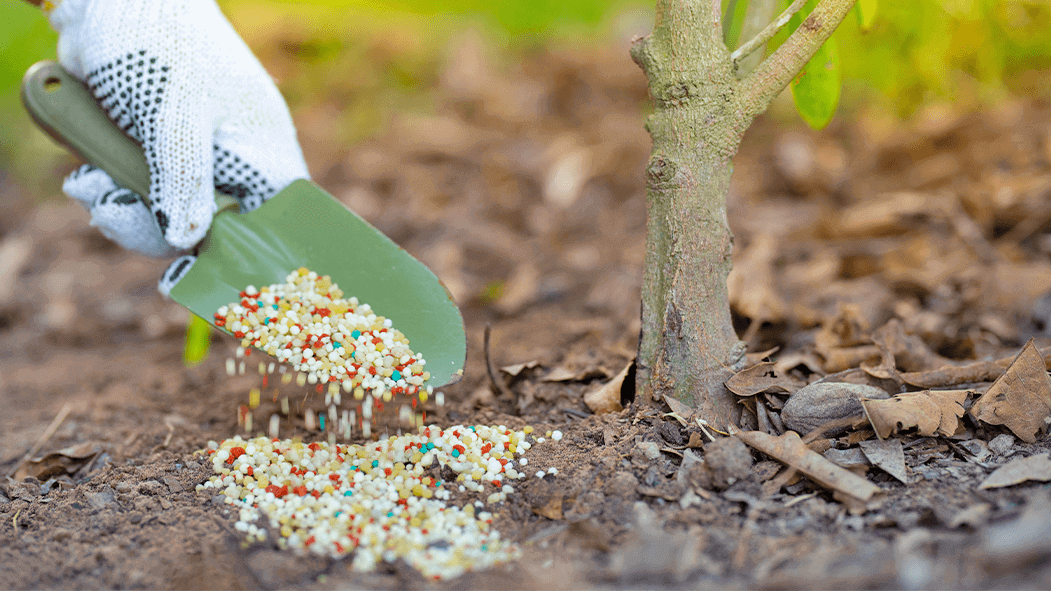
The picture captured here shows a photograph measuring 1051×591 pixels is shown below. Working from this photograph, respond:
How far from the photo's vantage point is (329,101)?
14.7 ft

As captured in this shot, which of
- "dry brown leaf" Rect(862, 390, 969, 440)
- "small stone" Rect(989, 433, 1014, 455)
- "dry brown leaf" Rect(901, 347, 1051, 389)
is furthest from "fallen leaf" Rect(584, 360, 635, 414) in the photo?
"small stone" Rect(989, 433, 1014, 455)

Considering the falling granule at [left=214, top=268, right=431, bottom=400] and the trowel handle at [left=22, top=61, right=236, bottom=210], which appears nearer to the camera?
the falling granule at [left=214, top=268, right=431, bottom=400]

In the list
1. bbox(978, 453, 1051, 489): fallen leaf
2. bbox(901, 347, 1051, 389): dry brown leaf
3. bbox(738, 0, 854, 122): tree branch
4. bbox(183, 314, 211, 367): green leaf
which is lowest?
bbox(978, 453, 1051, 489): fallen leaf

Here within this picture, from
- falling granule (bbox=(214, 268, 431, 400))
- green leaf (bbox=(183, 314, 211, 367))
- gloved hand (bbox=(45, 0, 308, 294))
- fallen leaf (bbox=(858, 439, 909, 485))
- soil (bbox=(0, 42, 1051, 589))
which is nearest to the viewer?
soil (bbox=(0, 42, 1051, 589))

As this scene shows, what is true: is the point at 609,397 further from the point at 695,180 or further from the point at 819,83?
the point at 819,83

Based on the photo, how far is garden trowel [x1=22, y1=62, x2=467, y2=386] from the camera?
1764 mm

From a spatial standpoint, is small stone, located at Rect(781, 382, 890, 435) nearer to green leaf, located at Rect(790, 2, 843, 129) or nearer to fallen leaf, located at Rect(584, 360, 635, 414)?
fallen leaf, located at Rect(584, 360, 635, 414)

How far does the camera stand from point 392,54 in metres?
4.68

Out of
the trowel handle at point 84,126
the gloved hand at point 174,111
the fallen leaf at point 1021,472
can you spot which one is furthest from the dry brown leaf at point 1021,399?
the trowel handle at point 84,126

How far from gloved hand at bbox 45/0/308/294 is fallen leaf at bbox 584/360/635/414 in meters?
0.99

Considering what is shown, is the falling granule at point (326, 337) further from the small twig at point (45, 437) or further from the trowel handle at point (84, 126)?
the small twig at point (45, 437)

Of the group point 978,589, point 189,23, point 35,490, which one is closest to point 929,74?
point 978,589

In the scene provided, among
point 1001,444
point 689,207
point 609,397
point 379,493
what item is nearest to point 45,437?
point 379,493

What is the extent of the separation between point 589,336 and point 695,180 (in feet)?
2.65
